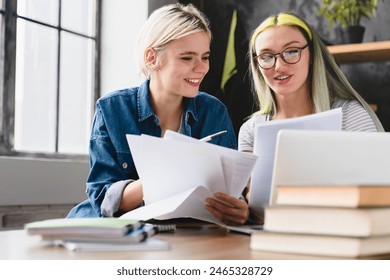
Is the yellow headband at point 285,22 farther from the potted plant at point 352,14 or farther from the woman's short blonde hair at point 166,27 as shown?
the potted plant at point 352,14

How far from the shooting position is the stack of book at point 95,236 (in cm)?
77

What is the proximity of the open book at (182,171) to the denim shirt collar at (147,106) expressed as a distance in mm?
547

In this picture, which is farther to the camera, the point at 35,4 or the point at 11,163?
the point at 35,4

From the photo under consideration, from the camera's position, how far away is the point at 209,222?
119cm

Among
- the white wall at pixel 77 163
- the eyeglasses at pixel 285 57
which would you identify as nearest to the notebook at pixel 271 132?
the eyeglasses at pixel 285 57

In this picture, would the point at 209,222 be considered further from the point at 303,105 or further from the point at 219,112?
the point at 303,105

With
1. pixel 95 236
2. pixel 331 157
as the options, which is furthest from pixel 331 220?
pixel 95 236

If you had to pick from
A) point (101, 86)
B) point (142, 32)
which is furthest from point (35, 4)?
point (142, 32)

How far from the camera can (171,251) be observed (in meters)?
0.79

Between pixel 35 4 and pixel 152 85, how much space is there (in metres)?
1.20

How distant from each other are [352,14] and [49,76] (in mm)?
1536

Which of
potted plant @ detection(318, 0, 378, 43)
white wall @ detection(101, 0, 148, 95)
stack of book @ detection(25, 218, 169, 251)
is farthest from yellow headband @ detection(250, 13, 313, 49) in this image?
stack of book @ detection(25, 218, 169, 251)

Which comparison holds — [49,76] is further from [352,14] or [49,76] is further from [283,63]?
[352,14]

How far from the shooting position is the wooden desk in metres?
0.73
